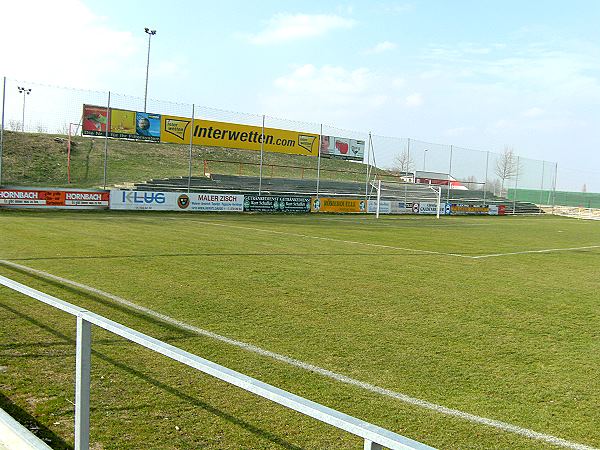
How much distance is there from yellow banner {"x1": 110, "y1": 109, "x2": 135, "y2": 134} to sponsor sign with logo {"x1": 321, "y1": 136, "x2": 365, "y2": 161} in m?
12.2

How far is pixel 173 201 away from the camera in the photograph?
1077 inches

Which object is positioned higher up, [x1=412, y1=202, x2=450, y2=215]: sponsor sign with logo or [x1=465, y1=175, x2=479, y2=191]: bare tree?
[x1=465, y1=175, x2=479, y2=191]: bare tree

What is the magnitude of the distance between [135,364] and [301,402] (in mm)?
3345

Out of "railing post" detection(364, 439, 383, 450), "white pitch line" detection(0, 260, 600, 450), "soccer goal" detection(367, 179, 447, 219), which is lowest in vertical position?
"white pitch line" detection(0, 260, 600, 450)

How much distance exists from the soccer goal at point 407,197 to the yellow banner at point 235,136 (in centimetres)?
653

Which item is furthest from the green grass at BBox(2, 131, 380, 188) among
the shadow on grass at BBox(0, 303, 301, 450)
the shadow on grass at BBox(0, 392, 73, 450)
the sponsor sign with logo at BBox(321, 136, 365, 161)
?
the shadow on grass at BBox(0, 392, 73, 450)

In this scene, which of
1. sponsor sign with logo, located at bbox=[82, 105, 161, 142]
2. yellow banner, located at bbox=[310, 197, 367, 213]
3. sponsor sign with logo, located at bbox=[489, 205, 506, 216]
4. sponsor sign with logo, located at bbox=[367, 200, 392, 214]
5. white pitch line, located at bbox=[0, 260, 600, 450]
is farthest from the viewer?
sponsor sign with logo, located at bbox=[489, 205, 506, 216]

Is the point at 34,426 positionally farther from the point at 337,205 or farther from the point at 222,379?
the point at 337,205

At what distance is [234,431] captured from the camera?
3.59m

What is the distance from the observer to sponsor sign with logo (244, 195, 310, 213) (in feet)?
101

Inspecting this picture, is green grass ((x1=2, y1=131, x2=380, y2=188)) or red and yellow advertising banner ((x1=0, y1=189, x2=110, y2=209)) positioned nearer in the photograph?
red and yellow advertising banner ((x1=0, y1=189, x2=110, y2=209))

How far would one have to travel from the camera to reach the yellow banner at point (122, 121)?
88.4 feet

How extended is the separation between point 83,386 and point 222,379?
42.2 inches

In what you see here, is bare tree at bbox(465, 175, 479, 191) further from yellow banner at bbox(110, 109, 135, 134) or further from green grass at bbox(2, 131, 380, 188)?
yellow banner at bbox(110, 109, 135, 134)
